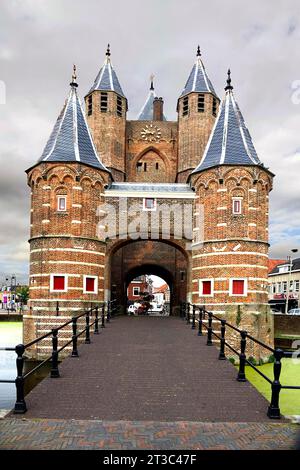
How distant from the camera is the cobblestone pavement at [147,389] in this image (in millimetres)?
5867

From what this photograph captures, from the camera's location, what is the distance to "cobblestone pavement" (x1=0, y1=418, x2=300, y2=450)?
4.71 metres

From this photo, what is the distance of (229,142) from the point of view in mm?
21812

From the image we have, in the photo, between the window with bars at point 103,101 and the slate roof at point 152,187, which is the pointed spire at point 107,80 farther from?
the slate roof at point 152,187

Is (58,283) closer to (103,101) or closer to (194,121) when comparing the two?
(103,101)

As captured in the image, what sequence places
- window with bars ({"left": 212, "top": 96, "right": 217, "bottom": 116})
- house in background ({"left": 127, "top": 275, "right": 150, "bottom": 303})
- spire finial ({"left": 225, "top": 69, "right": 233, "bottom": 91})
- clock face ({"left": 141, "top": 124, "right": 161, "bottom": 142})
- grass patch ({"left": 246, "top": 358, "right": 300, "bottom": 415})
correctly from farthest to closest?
house in background ({"left": 127, "top": 275, "right": 150, "bottom": 303}), clock face ({"left": 141, "top": 124, "right": 161, "bottom": 142}), window with bars ({"left": 212, "top": 96, "right": 217, "bottom": 116}), spire finial ({"left": 225, "top": 69, "right": 233, "bottom": 91}), grass patch ({"left": 246, "top": 358, "right": 300, "bottom": 415})

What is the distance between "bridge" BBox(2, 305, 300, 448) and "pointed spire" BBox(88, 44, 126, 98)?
22.2 metres

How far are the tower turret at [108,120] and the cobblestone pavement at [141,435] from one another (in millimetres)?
23549

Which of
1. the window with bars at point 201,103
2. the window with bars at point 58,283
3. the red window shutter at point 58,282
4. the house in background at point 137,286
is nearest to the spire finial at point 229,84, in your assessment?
the window with bars at point 201,103

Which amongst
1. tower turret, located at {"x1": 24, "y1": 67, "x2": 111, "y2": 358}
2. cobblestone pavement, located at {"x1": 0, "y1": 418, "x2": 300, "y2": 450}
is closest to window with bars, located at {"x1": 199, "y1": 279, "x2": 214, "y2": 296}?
tower turret, located at {"x1": 24, "y1": 67, "x2": 111, "y2": 358}

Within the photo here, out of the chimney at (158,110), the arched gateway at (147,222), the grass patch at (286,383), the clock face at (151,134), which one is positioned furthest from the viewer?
the chimney at (158,110)

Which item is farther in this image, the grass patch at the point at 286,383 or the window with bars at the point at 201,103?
the window with bars at the point at 201,103

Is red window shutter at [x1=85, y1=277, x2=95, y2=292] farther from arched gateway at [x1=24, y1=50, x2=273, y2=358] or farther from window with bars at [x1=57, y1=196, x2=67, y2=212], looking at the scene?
window with bars at [x1=57, y1=196, x2=67, y2=212]
